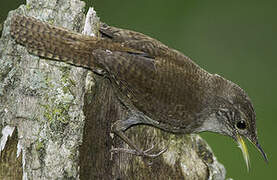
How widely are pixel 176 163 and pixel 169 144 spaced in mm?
260

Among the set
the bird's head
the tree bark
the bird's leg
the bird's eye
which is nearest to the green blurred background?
the bird's head

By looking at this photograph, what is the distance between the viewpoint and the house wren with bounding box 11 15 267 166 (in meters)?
4.32

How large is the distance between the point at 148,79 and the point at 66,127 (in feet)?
3.42

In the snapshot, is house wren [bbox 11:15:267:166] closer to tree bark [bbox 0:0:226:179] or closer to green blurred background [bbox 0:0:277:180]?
tree bark [bbox 0:0:226:179]

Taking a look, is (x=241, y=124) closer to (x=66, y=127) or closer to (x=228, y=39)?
(x=66, y=127)

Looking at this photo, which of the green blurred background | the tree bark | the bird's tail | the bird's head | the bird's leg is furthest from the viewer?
the green blurred background

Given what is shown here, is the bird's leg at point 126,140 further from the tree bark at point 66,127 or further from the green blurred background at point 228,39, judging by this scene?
the green blurred background at point 228,39

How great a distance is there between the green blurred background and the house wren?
979 millimetres

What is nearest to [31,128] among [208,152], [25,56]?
[25,56]

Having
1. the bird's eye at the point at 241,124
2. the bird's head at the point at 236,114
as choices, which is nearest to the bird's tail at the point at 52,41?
the bird's head at the point at 236,114

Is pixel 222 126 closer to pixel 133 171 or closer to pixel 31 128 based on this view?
pixel 133 171

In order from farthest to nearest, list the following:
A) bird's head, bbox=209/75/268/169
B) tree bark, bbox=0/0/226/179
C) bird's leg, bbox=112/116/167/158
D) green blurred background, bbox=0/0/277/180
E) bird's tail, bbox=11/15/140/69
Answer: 1. green blurred background, bbox=0/0/277/180
2. bird's head, bbox=209/75/268/169
3. bird's leg, bbox=112/116/167/158
4. bird's tail, bbox=11/15/140/69
5. tree bark, bbox=0/0/226/179

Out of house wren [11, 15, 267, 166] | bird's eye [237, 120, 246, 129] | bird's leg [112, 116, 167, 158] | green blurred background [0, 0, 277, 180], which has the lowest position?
bird's leg [112, 116, 167, 158]

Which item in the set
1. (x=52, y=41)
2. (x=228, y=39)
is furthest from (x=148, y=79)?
(x=228, y=39)
